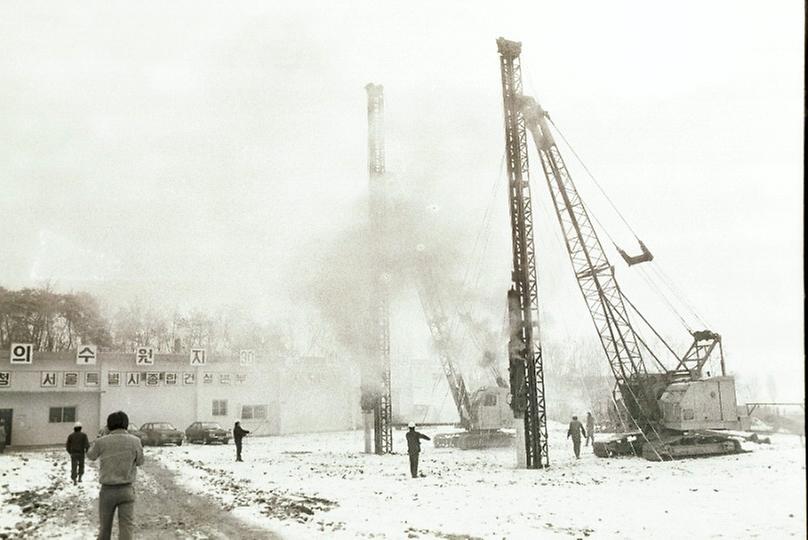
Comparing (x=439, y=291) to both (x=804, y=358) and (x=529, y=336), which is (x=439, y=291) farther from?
(x=804, y=358)

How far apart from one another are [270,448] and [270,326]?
90.6 ft

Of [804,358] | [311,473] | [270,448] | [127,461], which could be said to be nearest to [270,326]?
[270,448]

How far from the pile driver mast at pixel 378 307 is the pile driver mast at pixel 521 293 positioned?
7187 millimetres

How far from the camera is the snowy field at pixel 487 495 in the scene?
10.6m

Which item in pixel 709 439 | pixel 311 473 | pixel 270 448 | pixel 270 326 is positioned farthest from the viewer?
pixel 270 326

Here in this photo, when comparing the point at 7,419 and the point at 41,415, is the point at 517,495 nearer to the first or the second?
the point at 41,415

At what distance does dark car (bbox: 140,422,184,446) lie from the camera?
1368 inches

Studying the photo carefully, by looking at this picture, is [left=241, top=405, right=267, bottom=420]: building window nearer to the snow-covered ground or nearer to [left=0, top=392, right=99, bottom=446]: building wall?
[left=0, top=392, right=99, bottom=446]: building wall

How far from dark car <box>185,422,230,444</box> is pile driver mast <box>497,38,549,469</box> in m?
20.3

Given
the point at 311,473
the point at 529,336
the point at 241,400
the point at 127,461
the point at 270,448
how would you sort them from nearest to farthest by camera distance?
1. the point at 127,461
2. the point at 311,473
3. the point at 529,336
4. the point at 270,448
5. the point at 241,400

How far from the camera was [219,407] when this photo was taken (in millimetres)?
43969

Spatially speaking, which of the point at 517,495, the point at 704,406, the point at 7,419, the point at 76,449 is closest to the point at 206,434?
the point at 7,419

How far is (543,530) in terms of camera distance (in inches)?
415

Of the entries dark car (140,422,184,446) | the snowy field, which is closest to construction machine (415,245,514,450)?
the snowy field
